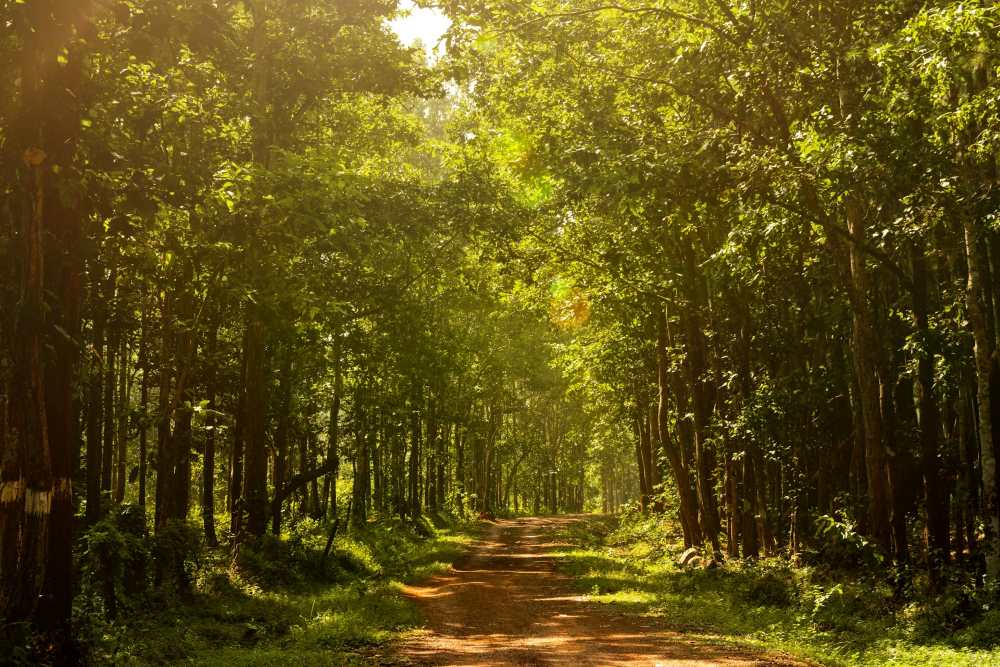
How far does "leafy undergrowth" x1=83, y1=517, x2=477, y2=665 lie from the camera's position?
11.8m

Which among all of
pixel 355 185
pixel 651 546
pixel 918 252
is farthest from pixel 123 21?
pixel 651 546

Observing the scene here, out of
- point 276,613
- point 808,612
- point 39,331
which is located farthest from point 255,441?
point 808,612

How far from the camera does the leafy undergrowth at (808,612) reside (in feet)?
37.4

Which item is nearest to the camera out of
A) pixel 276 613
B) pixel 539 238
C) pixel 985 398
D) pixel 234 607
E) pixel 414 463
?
pixel 985 398

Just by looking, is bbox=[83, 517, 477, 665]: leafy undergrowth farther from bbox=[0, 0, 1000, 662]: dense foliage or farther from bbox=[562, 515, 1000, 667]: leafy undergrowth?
bbox=[562, 515, 1000, 667]: leafy undergrowth

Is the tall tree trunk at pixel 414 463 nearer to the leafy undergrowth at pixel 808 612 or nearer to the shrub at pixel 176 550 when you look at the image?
the leafy undergrowth at pixel 808 612

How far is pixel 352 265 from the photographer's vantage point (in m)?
21.3

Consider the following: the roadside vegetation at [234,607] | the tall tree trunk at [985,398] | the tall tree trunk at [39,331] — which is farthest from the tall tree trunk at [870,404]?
the tall tree trunk at [39,331]

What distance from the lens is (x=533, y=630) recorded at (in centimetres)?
1473

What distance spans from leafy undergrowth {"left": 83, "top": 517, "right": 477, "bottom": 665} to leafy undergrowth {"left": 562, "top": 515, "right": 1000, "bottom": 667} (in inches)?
208

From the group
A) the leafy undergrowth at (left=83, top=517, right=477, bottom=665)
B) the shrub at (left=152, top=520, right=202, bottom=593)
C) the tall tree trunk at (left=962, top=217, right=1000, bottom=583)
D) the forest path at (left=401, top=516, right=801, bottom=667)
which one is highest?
the tall tree trunk at (left=962, top=217, right=1000, bottom=583)

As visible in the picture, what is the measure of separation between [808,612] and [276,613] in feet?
32.1

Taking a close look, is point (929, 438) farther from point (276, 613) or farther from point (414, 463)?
point (414, 463)

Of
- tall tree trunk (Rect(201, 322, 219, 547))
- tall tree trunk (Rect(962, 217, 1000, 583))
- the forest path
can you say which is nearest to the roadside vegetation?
the forest path
